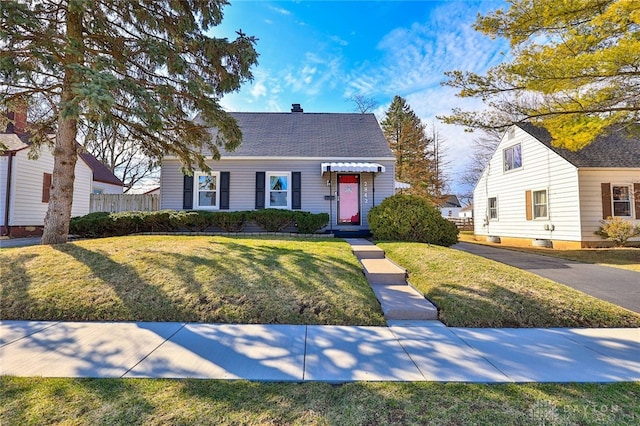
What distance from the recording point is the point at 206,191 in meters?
12.4

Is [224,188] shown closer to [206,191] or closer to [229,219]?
[206,191]

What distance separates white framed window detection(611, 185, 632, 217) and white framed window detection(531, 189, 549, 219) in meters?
2.18

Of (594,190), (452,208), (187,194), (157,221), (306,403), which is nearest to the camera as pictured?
(306,403)

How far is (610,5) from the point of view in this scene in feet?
21.8

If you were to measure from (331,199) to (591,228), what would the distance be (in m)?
10.3

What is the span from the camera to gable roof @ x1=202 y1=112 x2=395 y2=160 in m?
12.5

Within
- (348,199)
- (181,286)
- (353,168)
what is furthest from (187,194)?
(181,286)

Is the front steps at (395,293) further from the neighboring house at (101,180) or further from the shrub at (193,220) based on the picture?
the neighboring house at (101,180)

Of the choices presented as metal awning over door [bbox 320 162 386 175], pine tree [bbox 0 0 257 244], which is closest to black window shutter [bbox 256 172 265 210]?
metal awning over door [bbox 320 162 386 175]

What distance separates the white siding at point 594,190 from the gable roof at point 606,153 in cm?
28

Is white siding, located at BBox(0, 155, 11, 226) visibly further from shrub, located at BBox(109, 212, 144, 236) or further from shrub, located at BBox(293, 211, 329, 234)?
shrub, located at BBox(293, 211, 329, 234)

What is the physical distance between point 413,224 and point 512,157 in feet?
31.7

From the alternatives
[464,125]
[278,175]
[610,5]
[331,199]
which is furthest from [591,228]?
[278,175]

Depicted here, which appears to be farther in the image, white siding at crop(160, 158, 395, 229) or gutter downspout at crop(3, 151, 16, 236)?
gutter downspout at crop(3, 151, 16, 236)
